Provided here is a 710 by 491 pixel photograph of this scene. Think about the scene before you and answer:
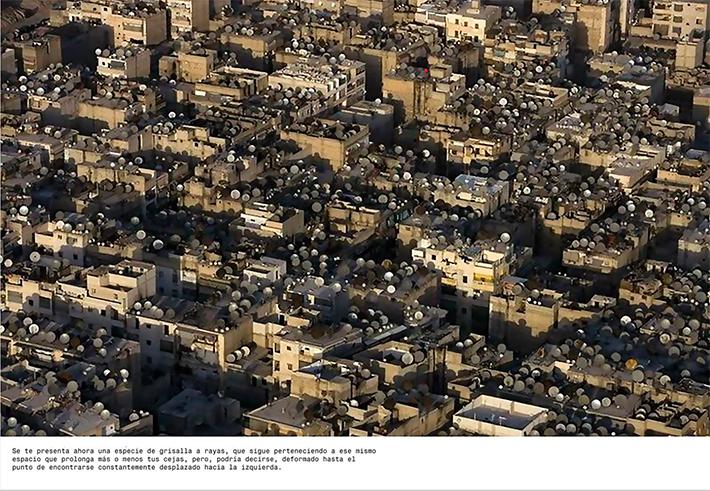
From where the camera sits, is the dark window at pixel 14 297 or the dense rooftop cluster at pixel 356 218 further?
the dark window at pixel 14 297

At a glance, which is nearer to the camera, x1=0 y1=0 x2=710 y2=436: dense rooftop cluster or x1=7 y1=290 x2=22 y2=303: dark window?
x1=0 y1=0 x2=710 y2=436: dense rooftop cluster

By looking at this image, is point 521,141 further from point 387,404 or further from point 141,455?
point 141,455

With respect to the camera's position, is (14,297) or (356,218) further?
(356,218)

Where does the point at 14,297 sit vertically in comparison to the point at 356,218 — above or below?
below

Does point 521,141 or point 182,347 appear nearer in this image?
point 182,347

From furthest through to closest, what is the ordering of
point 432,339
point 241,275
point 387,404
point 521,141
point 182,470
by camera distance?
point 521,141 < point 241,275 < point 432,339 < point 387,404 < point 182,470

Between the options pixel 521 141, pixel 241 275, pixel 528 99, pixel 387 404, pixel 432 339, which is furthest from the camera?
pixel 528 99

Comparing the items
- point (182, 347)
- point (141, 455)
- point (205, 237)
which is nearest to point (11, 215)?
point (205, 237)
